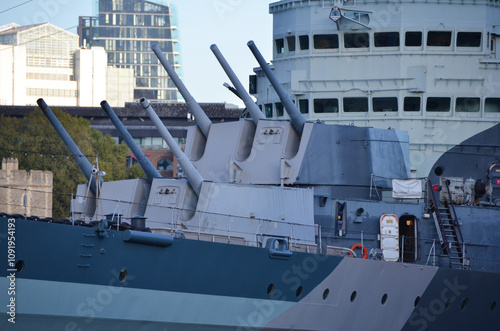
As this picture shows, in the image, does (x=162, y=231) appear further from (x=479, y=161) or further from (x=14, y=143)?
(x=14, y=143)

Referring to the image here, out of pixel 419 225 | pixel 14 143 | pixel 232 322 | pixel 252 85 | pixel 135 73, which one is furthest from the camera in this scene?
pixel 135 73

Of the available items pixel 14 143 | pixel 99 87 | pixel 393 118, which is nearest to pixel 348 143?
pixel 393 118

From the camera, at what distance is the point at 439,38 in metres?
27.7

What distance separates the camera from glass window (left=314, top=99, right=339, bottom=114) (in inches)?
1083

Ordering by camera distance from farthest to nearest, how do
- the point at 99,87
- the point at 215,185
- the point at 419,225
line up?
1. the point at 99,87
2. the point at 419,225
3. the point at 215,185

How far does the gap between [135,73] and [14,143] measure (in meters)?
77.7

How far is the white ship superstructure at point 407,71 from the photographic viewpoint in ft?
89.2

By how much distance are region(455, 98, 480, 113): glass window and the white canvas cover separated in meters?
3.83

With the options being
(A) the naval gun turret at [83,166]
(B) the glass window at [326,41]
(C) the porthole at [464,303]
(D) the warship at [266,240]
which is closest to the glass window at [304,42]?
(B) the glass window at [326,41]

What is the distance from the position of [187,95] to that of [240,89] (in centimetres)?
124

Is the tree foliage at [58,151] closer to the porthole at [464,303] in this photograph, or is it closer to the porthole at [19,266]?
the porthole at [464,303]

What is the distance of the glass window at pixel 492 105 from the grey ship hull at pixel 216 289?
→ 484cm

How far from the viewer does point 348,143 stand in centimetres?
2469

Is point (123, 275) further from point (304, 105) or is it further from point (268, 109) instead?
point (268, 109)
